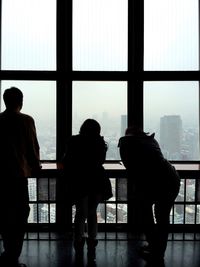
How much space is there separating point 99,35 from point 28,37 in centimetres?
78

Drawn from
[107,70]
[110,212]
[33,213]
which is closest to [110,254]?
[110,212]

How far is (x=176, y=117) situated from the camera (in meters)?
4.12

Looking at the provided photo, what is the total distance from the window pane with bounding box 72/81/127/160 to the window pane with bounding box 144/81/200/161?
304mm

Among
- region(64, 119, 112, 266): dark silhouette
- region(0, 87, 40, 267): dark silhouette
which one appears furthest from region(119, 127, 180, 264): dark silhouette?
region(0, 87, 40, 267): dark silhouette

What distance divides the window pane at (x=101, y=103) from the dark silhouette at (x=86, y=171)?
1032 millimetres

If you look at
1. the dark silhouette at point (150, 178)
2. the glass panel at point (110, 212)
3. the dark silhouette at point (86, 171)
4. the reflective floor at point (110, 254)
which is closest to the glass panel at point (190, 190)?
the reflective floor at point (110, 254)

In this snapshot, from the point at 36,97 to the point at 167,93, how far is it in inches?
56.7

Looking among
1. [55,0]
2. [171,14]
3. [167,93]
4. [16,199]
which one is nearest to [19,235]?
[16,199]

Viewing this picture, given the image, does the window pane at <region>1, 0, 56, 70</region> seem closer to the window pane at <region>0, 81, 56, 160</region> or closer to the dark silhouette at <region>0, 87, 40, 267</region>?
the window pane at <region>0, 81, 56, 160</region>

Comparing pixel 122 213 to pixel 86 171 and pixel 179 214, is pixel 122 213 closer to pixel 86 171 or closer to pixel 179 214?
pixel 179 214

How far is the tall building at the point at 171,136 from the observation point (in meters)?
4.12

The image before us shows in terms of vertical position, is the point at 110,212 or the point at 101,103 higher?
the point at 101,103

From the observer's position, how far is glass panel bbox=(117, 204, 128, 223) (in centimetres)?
408

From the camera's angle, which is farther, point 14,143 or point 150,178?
point 150,178
